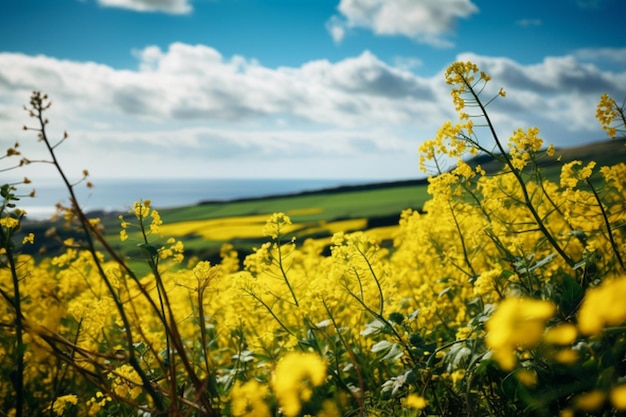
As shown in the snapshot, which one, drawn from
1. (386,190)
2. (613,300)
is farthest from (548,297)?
(386,190)

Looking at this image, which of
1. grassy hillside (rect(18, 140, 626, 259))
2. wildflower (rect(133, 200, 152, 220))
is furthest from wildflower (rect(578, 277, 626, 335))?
grassy hillside (rect(18, 140, 626, 259))

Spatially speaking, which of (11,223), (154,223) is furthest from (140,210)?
(11,223)

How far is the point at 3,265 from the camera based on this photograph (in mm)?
2207

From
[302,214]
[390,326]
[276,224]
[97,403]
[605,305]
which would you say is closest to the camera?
[605,305]

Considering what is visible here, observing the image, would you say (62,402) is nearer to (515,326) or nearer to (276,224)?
(276,224)

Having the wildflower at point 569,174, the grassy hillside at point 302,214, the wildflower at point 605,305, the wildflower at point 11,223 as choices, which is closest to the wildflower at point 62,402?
the wildflower at point 11,223

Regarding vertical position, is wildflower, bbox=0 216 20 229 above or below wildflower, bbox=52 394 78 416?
above

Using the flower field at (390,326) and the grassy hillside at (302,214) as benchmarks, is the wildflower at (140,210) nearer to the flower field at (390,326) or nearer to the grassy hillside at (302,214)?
the flower field at (390,326)

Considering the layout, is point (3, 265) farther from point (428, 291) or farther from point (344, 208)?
point (344, 208)

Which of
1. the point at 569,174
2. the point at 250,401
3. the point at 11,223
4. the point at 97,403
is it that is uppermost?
the point at 11,223

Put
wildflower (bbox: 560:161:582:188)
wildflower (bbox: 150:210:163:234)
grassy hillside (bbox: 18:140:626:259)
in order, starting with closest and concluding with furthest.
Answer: wildflower (bbox: 150:210:163:234), wildflower (bbox: 560:161:582:188), grassy hillside (bbox: 18:140:626:259)

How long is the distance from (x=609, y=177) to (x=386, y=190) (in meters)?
33.6

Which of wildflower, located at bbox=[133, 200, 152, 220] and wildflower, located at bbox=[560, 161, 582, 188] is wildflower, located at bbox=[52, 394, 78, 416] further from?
wildflower, located at bbox=[560, 161, 582, 188]

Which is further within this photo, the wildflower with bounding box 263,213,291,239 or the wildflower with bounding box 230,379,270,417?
the wildflower with bounding box 263,213,291,239
